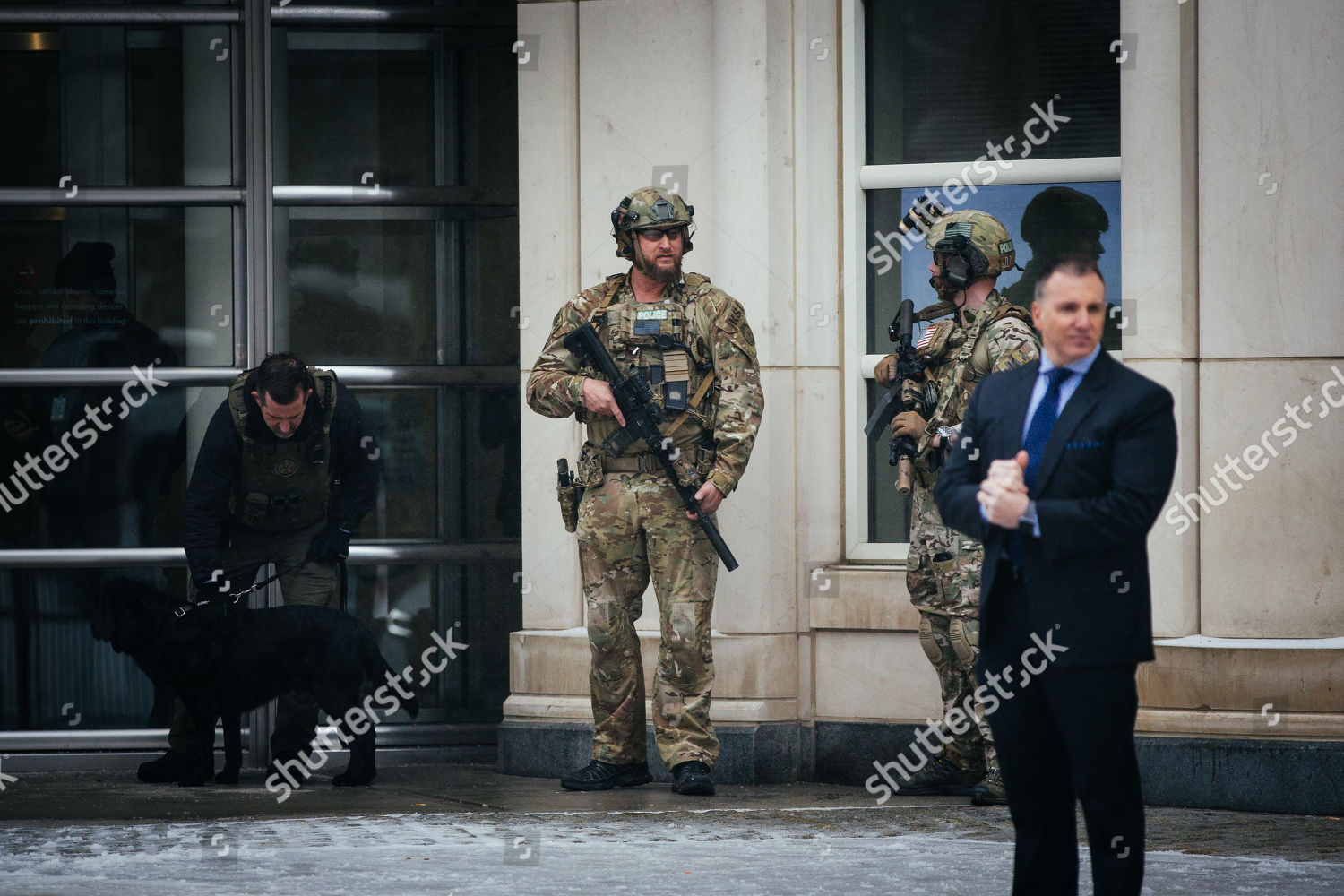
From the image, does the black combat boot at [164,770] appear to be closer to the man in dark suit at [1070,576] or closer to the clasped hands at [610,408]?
the clasped hands at [610,408]

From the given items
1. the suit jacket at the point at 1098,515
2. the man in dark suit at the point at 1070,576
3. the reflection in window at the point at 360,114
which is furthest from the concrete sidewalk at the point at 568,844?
the reflection in window at the point at 360,114

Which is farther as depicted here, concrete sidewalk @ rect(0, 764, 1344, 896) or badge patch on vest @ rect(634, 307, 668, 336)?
badge patch on vest @ rect(634, 307, 668, 336)

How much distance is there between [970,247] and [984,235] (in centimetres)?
7

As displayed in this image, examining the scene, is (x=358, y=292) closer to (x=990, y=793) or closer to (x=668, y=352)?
(x=668, y=352)

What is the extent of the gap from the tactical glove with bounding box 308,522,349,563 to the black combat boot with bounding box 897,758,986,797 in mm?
2529

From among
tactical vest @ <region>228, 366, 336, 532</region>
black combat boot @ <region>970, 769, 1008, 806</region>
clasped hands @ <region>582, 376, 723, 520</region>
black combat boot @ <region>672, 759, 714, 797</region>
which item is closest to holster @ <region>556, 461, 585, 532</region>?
clasped hands @ <region>582, 376, 723, 520</region>

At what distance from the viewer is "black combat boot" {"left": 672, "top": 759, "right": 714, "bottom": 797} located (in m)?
6.50

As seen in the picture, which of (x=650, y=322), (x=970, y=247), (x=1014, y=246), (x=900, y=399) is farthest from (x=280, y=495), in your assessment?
(x=1014, y=246)

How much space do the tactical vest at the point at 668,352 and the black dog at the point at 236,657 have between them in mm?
1389

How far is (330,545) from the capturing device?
7219 mm

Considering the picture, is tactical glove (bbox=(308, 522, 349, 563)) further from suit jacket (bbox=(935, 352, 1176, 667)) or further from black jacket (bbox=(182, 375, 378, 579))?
suit jacket (bbox=(935, 352, 1176, 667))

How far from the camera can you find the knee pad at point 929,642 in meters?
6.48

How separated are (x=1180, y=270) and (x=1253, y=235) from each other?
0.93 ft

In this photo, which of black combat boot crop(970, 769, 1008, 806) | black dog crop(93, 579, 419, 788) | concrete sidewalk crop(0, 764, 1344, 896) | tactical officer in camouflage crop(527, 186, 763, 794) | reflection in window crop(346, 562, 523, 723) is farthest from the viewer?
reflection in window crop(346, 562, 523, 723)
